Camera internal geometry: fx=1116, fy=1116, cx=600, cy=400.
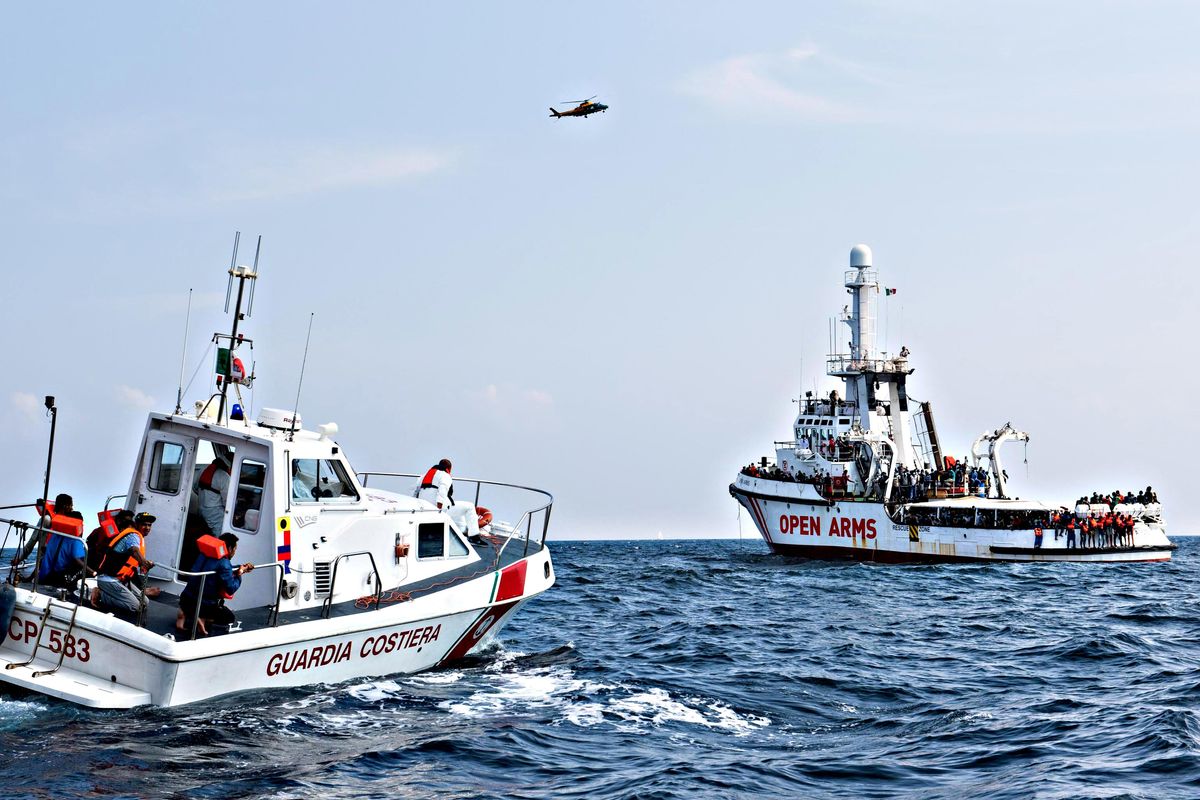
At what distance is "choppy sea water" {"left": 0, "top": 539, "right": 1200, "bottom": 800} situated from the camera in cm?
983

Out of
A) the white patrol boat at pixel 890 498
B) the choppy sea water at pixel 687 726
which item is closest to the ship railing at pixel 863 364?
the white patrol boat at pixel 890 498

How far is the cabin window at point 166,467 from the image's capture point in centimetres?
1422

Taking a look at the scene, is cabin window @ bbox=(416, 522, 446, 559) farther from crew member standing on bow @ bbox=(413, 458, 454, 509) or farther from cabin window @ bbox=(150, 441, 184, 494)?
cabin window @ bbox=(150, 441, 184, 494)

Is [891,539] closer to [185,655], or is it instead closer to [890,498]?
[890,498]

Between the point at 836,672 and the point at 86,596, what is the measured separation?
1011cm

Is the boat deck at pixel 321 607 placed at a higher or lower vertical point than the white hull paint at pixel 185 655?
higher

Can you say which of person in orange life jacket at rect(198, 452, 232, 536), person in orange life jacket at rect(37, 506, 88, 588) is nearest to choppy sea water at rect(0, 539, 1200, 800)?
person in orange life jacket at rect(37, 506, 88, 588)

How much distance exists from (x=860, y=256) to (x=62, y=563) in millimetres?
47914

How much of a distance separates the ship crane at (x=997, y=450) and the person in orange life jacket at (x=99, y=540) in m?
45.7

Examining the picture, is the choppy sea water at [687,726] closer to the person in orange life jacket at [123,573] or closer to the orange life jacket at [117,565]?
the person in orange life jacket at [123,573]

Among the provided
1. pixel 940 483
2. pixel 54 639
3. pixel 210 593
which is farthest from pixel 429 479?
pixel 940 483

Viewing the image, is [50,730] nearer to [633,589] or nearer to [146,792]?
[146,792]

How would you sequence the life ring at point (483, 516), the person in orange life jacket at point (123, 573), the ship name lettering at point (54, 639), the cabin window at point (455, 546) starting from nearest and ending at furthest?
the ship name lettering at point (54, 639) < the person in orange life jacket at point (123, 573) < the cabin window at point (455, 546) < the life ring at point (483, 516)

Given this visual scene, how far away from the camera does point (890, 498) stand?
4972cm
